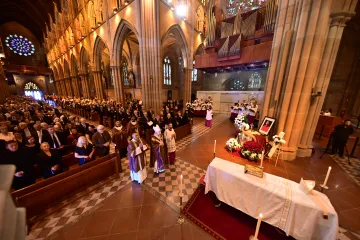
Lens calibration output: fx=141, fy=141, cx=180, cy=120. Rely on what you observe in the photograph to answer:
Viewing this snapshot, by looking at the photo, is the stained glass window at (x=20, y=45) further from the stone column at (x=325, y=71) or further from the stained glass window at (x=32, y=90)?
the stone column at (x=325, y=71)

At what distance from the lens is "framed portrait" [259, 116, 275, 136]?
614cm

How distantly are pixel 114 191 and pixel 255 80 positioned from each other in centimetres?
1866

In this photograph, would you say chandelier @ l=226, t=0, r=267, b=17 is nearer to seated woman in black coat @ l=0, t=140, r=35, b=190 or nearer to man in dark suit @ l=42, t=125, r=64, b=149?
man in dark suit @ l=42, t=125, r=64, b=149

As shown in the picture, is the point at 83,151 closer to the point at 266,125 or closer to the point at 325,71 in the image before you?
the point at 266,125

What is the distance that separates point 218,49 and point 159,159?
12.4 m

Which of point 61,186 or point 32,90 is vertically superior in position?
point 32,90

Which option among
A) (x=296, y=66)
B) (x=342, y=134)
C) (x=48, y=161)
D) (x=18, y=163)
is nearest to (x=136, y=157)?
(x=48, y=161)

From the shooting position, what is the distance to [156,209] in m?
3.63

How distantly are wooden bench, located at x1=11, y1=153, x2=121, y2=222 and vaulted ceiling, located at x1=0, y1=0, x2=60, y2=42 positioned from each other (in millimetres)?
37182

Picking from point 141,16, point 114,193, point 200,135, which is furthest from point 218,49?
point 114,193

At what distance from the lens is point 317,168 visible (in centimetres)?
532

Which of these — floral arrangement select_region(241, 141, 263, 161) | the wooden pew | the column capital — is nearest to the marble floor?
floral arrangement select_region(241, 141, 263, 161)

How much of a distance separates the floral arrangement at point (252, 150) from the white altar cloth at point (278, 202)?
271cm

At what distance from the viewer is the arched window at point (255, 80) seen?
17002mm
